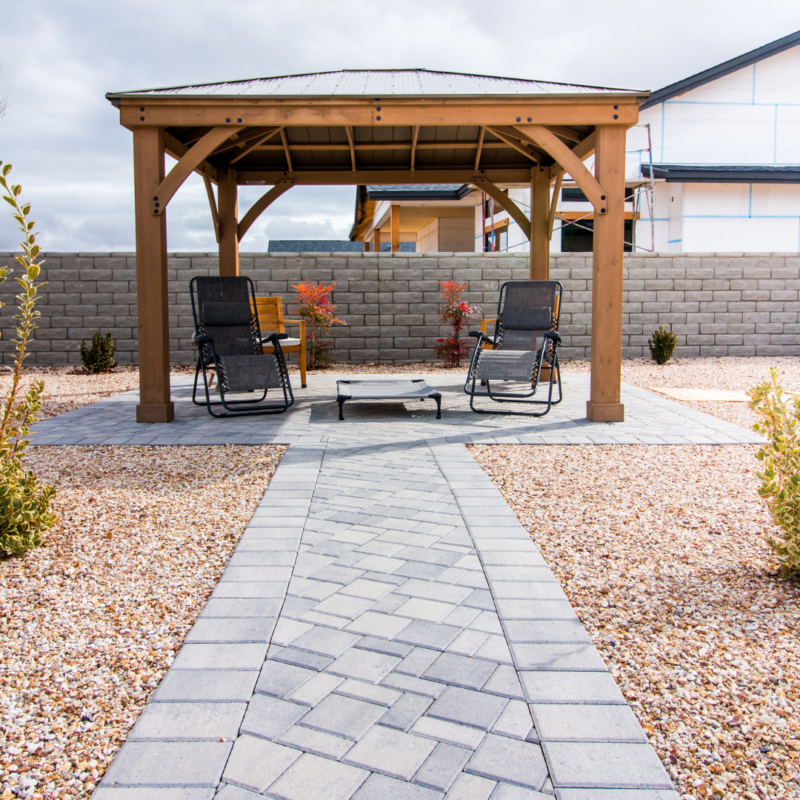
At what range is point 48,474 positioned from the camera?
3756mm

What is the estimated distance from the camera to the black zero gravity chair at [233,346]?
5652mm

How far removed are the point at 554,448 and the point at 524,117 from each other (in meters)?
2.57

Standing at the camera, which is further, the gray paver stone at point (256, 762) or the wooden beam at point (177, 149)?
the wooden beam at point (177, 149)

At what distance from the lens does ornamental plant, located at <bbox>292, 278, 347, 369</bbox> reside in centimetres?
871

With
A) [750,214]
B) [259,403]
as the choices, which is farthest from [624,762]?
[750,214]

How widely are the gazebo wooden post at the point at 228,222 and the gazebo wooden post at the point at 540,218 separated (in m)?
3.30

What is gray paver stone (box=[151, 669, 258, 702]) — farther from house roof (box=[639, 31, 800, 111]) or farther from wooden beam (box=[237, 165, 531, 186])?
house roof (box=[639, 31, 800, 111])

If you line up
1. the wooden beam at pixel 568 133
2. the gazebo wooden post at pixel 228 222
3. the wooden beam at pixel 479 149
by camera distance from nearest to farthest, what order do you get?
1. the wooden beam at pixel 568 133
2. the wooden beam at pixel 479 149
3. the gazebo wooden post at pixel 228 222

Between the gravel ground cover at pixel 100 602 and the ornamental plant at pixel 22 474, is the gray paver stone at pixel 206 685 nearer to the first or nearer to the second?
the gravel ground cover at pixel 100 602

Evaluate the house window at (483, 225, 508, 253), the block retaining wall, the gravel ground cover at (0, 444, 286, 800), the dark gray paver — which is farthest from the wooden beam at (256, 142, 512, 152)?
the house window at (483, 225, 508, 253)

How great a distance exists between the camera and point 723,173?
1412 centimetres

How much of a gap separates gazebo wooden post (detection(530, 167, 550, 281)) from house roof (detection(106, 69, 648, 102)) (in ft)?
5.06

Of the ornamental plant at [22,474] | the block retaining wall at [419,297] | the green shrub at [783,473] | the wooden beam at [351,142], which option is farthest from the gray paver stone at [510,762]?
the block retaining wall at [419,297]

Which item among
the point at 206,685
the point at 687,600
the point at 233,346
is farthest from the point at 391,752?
the point at 233,346
